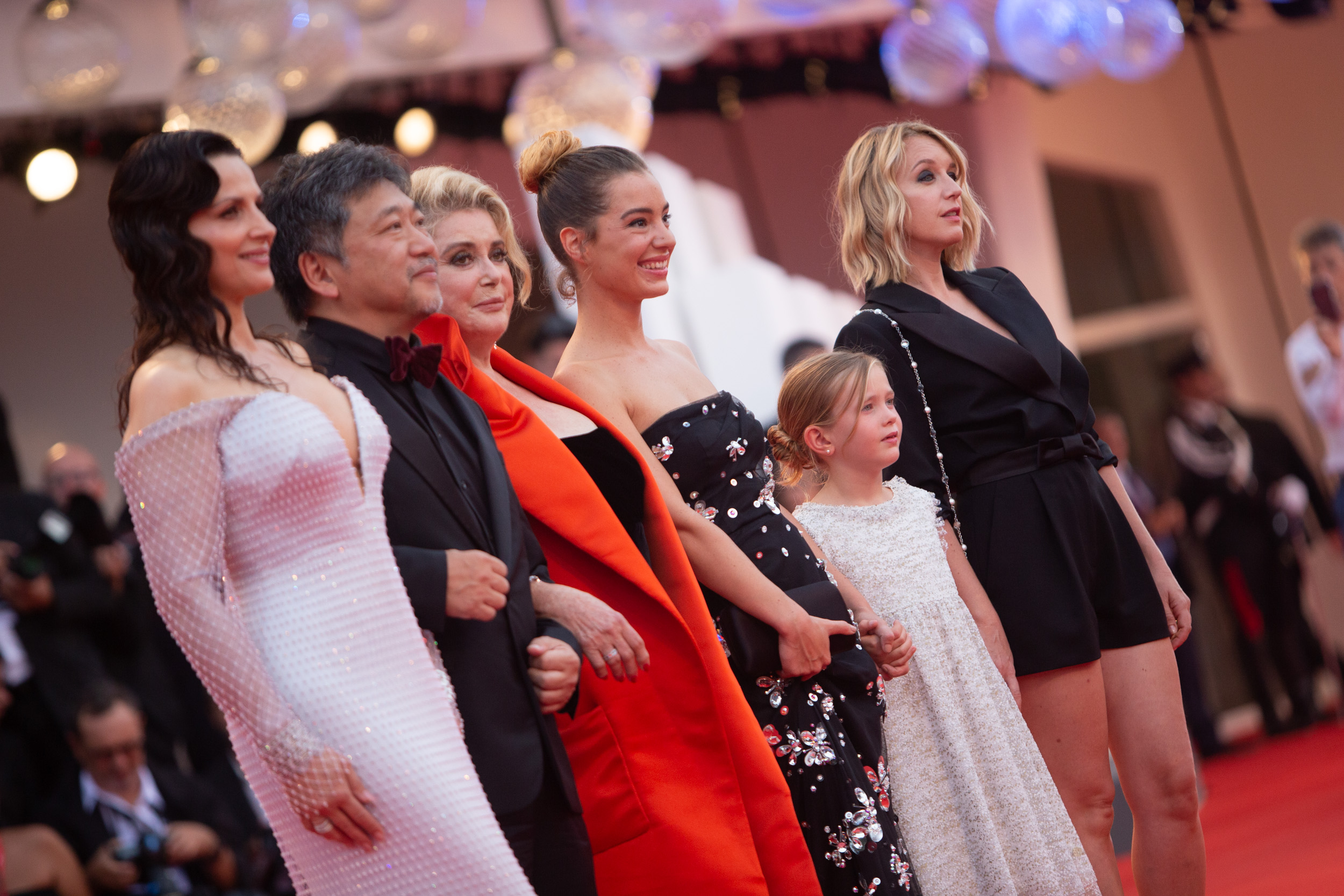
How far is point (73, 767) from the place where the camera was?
13.9 ft

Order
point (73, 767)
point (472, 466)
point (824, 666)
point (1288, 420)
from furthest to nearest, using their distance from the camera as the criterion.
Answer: point (1288, 420) < point (73, 767) < point (824, 666) < point (472, 466)

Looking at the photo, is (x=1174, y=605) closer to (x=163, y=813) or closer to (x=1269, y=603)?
(x=163, y=813)

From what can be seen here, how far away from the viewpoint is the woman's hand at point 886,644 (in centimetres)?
232

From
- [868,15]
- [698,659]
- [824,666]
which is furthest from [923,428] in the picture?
[868,15]

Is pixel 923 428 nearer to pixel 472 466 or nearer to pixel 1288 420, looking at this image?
pixel 472 466

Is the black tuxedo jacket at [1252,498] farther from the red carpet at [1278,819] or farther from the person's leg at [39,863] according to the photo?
the person's leg at [39,863]

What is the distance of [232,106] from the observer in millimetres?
4051

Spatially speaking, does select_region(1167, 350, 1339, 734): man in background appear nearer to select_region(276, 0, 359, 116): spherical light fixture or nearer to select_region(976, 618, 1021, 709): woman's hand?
select_region(276, 0, 359, 116): spherical light fixture

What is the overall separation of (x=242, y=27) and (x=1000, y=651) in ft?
9.09

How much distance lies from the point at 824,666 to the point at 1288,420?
6822 mm

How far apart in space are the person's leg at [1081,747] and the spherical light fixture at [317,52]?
9.47 feet

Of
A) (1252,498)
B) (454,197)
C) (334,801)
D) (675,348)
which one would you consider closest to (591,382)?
(675,348)

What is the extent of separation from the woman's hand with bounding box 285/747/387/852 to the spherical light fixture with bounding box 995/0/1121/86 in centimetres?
439

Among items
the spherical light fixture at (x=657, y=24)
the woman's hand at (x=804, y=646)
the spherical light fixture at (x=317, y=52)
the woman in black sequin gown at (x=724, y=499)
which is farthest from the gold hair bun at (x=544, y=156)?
the spherical light fixture at (x=657, y=24)
